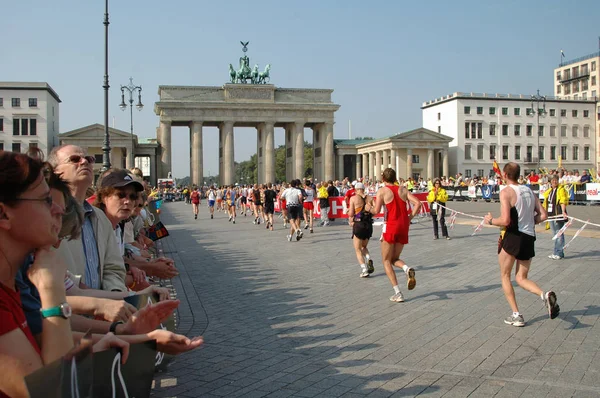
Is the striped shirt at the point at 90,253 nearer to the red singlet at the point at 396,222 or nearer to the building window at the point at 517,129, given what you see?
the red singlet at the point at 396,222

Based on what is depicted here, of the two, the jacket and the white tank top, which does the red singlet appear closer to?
the white tank top

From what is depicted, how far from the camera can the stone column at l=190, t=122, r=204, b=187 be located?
83062 mm

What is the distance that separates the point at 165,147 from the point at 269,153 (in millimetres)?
15402

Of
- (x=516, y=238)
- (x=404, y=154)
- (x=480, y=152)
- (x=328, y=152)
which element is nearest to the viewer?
(x=516, y=238)

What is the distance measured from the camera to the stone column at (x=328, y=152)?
8969 centimetres

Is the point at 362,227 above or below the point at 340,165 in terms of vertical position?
below

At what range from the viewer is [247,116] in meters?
86.3

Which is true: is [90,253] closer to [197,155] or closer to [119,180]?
[119,180]

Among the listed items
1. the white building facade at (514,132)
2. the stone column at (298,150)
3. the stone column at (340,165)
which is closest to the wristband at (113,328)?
the stone column at (298,150)

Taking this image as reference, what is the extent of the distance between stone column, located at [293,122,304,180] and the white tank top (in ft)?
264

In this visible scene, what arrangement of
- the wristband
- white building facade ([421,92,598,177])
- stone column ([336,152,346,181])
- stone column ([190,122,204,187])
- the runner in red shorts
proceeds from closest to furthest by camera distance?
the wristband, the runner in red shorts, stone column ([190,122,204,187]), stone column ([336,152,346,181]), white building facade ([421,92,598,177])

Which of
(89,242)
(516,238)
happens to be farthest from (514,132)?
(89,242)

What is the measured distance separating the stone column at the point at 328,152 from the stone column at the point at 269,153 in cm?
850

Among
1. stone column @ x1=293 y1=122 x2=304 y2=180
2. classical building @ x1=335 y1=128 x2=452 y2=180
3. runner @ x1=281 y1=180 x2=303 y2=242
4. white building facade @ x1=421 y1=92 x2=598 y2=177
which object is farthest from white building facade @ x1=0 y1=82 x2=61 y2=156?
runner @ x1=281 y1=180 x2=303 y2=242
